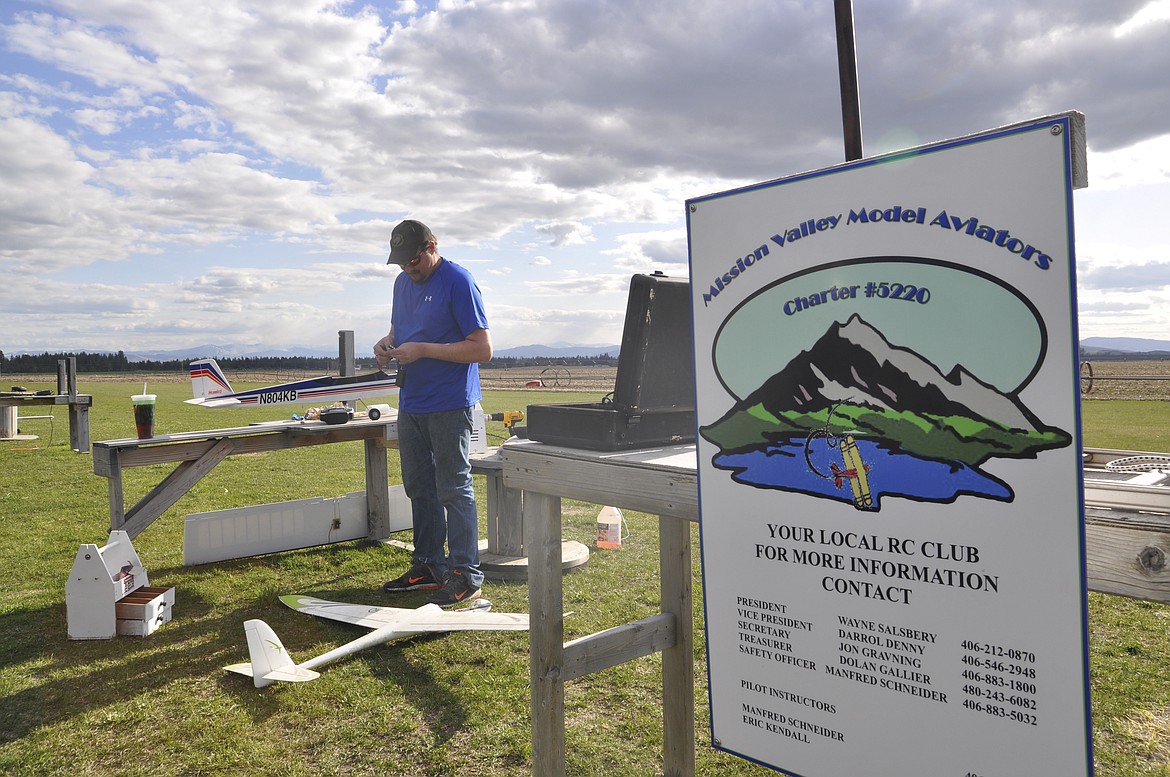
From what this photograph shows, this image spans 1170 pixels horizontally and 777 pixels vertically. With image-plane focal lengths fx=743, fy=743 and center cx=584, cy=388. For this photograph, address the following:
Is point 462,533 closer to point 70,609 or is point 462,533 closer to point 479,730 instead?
point 479,730

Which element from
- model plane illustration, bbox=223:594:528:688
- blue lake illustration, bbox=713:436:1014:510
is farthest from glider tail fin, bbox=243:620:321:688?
blue lake illustration, bbox=713:436:1014:510

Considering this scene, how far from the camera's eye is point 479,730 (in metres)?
3.03

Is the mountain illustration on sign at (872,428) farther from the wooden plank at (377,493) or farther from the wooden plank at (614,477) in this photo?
the wooden plank at (377,493)

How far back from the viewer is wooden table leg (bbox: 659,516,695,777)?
2.51 meters

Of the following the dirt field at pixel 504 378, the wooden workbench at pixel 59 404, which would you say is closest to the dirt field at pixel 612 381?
the dirt field at pixel 504 378

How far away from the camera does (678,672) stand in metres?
2.53

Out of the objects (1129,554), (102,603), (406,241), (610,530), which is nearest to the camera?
(1129,554)

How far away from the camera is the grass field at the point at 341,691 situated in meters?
2.83

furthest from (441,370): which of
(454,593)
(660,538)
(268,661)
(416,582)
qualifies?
(660,538)

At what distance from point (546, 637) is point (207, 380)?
921 cm

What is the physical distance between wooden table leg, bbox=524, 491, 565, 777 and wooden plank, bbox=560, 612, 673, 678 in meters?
0.07

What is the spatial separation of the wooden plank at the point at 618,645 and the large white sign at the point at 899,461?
1.98 feet

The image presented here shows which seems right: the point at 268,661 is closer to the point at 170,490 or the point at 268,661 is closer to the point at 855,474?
the point at 170,490

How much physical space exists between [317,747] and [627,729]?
123 centimetres
